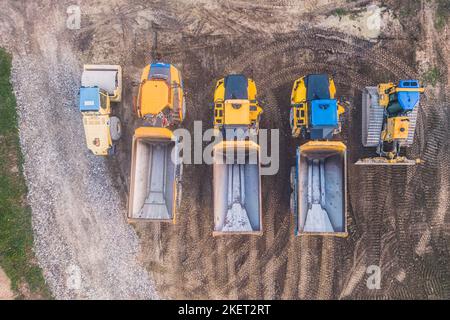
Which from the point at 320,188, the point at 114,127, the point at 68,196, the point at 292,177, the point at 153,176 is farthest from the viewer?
the point at 68,196

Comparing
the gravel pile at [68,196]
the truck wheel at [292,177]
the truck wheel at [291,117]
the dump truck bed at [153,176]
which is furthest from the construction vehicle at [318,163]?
the gravel pile at [68,196]

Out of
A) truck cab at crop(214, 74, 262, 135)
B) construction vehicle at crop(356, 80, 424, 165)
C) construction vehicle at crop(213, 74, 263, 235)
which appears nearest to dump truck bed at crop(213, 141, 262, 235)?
construction vehicle at crop(213, 74, 263, 235)

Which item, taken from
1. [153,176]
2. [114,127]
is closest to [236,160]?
[153,176]

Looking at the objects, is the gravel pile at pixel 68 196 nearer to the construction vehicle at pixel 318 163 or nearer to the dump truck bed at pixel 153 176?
the dump truck bed at pixel 153 176

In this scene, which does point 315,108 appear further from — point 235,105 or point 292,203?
point 292,203

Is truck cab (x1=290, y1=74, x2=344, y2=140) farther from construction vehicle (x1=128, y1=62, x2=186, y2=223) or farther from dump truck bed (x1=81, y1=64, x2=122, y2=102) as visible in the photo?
dump truck bed (x1=81, y1=64, x2=122, y2=102)

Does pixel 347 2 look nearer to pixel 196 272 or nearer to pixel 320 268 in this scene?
pixel 320 268
